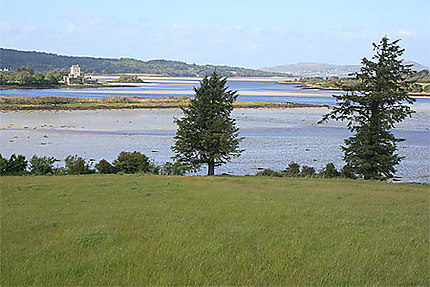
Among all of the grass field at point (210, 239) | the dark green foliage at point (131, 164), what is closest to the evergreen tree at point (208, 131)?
the dark green foliage at point (131, 164)

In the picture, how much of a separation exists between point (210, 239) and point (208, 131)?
60.8 feet

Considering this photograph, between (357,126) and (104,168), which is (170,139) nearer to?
(104,168)

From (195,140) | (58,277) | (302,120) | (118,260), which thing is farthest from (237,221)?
(302,120)

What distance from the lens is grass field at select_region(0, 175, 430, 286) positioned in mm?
7113

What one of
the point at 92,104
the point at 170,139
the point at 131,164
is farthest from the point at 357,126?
the point at 92,104

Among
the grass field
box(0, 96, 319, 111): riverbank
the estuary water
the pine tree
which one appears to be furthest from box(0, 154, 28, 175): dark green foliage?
box(0, 96, 319, 111): riverbank

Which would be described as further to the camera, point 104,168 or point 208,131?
point 208,131

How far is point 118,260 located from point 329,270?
3428 millimetres

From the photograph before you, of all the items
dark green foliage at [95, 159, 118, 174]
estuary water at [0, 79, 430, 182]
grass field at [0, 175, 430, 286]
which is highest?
grass field at [0, 175, 430, 286]

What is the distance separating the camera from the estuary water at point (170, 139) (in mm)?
35781

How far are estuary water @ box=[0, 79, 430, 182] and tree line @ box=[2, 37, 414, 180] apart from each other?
174 inches

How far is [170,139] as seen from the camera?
4731 centimetres

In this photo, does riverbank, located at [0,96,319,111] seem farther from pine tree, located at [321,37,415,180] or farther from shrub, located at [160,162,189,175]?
pine tree, located at [321,37,415,180]

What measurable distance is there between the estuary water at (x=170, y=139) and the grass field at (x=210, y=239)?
17.4 metres
